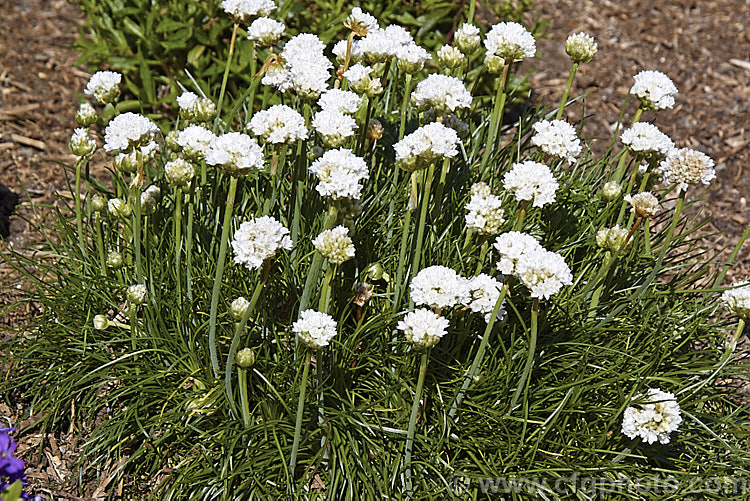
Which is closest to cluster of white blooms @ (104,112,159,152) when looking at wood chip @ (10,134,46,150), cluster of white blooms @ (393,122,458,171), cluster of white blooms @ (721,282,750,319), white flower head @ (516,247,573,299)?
cluster of white blooms @ (393,122,458,171)

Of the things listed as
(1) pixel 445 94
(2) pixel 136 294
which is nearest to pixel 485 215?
(1) pixel 445 94

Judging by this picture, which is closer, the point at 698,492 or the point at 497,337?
the point at 698,492

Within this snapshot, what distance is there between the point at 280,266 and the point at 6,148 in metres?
2.79

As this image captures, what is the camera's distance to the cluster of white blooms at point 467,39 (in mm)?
3125

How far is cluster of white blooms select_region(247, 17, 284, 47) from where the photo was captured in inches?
118

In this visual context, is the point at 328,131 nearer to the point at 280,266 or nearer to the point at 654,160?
the point at 280,266

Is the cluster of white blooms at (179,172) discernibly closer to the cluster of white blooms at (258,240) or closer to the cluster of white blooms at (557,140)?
the cluster of white blooms at (258,240)

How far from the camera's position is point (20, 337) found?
129 inches

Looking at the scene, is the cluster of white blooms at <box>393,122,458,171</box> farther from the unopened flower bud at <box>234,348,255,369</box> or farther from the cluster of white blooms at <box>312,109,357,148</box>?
the unopened flower bud at <box>234,348,255,369</box>

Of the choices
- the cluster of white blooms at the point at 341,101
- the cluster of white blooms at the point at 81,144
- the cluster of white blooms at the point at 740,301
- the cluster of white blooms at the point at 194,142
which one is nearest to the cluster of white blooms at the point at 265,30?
the cluster of white blooms at the point at 341,101

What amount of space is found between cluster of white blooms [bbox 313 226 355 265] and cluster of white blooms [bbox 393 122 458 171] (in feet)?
1.25

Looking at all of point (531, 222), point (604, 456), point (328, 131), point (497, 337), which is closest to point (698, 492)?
point (604, 456)

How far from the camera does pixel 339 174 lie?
7.63 feet

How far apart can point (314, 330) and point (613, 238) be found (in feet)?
4.16
